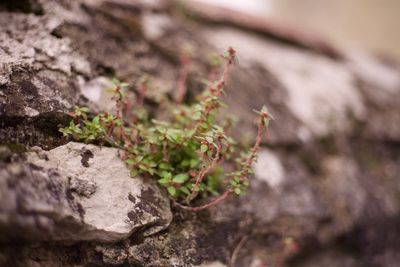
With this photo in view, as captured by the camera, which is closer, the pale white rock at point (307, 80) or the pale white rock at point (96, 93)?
the pale white rock at point (96, 93)

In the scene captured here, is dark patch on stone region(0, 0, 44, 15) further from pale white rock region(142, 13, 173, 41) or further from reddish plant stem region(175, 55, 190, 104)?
reddish plant stem region(175, 55, 190, 104)

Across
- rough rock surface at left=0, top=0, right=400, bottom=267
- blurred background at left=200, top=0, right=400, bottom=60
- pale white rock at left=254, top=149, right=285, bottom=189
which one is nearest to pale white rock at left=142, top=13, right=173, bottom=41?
rough rock surface at left=0, top=0, right=400, bottom=267

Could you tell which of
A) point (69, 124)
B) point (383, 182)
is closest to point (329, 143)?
point (383, 182)

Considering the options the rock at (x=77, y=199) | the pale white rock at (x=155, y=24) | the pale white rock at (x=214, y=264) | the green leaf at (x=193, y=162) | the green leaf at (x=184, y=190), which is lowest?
the pale white rock at (x=214, y=264)

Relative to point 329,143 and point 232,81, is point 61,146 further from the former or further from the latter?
point 329,143

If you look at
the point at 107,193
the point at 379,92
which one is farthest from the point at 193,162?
the point at 379,92

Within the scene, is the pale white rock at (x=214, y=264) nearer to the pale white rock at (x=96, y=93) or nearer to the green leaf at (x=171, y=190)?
the green leaf at (x=171, y=190)

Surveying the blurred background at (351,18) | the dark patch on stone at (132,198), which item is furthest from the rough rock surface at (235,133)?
the blurred background at (351,18)
